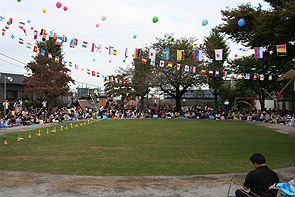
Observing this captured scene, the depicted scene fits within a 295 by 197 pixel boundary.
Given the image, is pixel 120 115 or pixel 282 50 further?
pixel 120 115

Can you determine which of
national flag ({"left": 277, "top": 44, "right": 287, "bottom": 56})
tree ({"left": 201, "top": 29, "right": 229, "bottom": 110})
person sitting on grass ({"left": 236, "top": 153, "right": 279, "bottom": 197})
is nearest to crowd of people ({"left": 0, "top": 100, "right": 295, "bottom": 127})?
tree ({"left": 201, "top": 29, "right": 229, "bottom": 110})

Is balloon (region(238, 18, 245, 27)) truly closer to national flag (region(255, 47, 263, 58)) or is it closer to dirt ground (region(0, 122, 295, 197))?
national flag (region(255, 47, 263, 58))

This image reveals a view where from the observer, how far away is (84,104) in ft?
126

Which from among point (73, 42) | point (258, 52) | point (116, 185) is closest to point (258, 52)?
point (258, 52)

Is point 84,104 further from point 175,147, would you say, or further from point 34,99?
point 175,147

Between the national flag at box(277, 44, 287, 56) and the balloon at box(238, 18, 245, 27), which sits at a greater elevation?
the balloon at box(238, 18, 245, 27)

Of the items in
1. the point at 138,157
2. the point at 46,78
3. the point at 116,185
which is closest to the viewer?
the point at 116,185

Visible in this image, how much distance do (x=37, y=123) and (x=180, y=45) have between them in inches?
767

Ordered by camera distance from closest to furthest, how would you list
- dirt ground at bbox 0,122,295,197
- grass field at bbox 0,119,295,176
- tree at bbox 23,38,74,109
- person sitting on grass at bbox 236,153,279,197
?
1. person sitting on grass at bbox 236,153,279,197
2. dirt ground at bbox 0,122,295,197
3. grass field at bbox 0,119,295,176
4. tree at bbox 23,38,74,109

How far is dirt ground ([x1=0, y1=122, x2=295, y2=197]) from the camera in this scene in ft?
17.7

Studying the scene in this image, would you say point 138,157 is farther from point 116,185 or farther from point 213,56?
point 213,56

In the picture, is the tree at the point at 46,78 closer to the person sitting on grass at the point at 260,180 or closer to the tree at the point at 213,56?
the tree at the point at 213,56

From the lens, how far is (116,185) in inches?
232

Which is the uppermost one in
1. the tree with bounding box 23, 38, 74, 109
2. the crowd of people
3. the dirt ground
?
the tree with bounding box 23, 38, 74, 109
